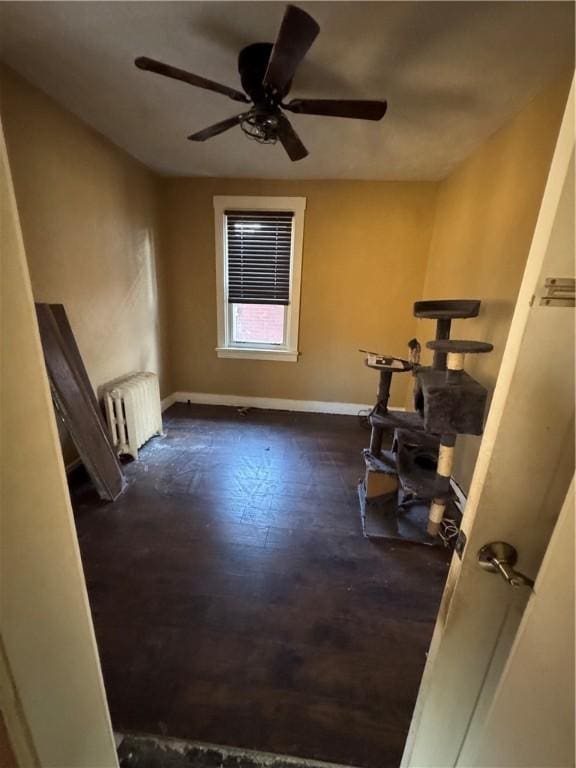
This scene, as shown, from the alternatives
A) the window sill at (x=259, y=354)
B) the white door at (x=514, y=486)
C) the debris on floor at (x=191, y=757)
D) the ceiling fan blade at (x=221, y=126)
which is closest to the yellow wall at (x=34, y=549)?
the debris on floor at (x=191, y=757)

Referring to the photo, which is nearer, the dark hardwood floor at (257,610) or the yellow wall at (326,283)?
the dark hardwood floor at (257,610)

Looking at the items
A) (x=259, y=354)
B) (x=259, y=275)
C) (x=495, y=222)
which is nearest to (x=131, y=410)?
(x=259, y=354)

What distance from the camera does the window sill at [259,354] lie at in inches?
148

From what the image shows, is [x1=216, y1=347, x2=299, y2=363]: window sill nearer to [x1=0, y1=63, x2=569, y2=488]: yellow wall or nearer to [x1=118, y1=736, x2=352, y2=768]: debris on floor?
[x1=0, y1=63, x2=569, y2=488]: yellow wall

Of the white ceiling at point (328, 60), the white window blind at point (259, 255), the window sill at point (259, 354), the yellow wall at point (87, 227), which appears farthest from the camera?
the window sill at point (259, 354)

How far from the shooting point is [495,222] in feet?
6.87

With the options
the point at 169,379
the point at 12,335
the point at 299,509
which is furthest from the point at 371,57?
the point at 169,379

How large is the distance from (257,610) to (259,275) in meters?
3.00

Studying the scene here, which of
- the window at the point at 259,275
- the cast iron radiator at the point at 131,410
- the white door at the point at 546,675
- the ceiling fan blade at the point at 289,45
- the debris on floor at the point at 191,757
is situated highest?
the ceiling fan blade at the point at 289,45

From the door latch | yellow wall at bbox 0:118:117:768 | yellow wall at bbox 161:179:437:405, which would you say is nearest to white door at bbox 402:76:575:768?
the door latch

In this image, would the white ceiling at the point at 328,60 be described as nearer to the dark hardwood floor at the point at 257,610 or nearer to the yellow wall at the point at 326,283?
the yellow wall at the point at 326,283

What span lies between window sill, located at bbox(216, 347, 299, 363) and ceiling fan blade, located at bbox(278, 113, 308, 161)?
205cm

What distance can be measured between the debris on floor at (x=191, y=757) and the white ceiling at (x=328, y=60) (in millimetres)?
2610

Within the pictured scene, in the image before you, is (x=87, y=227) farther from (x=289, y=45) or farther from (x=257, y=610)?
(x=257, y=610)
